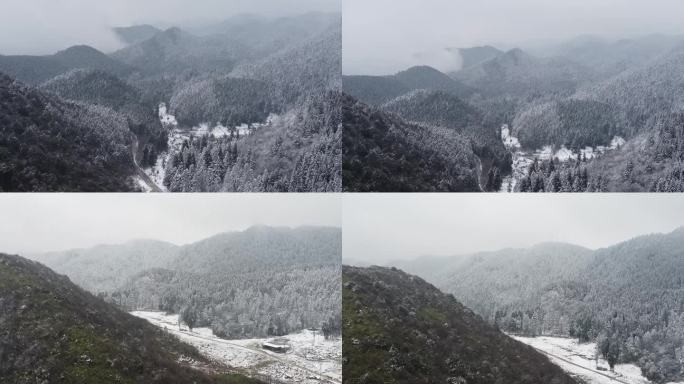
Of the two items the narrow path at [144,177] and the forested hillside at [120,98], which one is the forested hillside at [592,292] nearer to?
the narrow path at [144,177]

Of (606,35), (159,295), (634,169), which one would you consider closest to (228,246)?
(159,295)

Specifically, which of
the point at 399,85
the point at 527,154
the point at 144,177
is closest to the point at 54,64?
the point at 144,177

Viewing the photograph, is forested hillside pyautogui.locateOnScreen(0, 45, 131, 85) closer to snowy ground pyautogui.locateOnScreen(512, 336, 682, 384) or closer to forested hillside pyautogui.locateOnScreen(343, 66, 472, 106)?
forested hillside pyautogui.locateOnScreen(343, 66, 472, 106)

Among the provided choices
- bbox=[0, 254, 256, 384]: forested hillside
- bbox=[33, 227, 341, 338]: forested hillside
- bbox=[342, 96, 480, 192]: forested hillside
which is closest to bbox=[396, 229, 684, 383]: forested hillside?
bbox=[342, 96, 480, 192]: forested hillside

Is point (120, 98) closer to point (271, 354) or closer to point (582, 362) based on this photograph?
point (271, 354)

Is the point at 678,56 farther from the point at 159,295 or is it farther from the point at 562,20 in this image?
the point at 159,295

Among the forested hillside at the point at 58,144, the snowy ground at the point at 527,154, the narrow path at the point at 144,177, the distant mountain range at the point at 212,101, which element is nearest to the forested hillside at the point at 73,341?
the forested hillside at the point at 58,144
